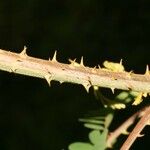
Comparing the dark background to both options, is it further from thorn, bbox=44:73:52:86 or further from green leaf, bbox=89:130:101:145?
thorn, bbox=44:73:52:86

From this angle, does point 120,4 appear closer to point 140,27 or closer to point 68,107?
point 140,27

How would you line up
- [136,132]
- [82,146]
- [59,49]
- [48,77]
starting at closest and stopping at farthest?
[48,77], [136,132], [82,146], [59,49]

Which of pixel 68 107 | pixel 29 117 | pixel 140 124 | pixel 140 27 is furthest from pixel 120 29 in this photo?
pixel 140 124

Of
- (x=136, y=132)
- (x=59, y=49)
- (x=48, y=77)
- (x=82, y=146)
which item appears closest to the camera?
(x=48, y=77)

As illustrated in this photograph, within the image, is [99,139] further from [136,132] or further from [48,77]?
[48,77]

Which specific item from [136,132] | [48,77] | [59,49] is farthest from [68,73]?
[59,49]

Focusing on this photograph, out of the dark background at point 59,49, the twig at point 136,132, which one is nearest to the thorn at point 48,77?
the twig at point 136,132
